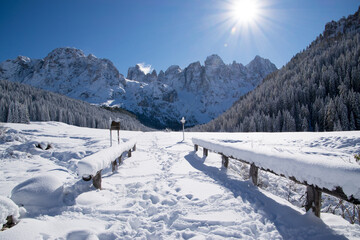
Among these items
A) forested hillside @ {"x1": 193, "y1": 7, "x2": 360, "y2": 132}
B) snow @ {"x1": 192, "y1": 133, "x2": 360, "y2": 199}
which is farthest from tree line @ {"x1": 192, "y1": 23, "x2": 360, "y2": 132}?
snow @ {"x1": 192, "y1": 133, "x2": 360, "y2": 199}

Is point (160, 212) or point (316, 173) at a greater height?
point (316, 173)

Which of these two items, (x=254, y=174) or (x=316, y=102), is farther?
(x=316, y=102)

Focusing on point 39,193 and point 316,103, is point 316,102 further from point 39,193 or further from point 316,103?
point 39,193

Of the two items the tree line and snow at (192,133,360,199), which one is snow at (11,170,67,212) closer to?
snow at (192,133,360,199)

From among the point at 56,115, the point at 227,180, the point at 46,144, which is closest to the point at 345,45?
the point at 227,180

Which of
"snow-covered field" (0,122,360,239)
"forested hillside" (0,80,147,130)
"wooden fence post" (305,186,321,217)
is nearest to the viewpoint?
"snow-covered field" (0,122,360,239)

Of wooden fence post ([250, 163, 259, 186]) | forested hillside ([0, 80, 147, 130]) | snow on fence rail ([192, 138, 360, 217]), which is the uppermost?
forested hillside ([0, 80, 147, 130])

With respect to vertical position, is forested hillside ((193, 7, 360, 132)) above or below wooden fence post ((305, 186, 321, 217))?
above

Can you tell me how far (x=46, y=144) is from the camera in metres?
16.3

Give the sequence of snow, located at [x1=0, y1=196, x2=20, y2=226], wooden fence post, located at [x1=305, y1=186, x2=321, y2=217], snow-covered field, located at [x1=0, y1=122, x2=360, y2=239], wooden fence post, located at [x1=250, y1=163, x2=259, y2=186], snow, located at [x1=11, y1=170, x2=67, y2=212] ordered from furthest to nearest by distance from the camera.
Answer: wooden fence post, located at [x1=250, y1=163, x2=259, y2=186], snow, located at [x1=11, y1=170, x2=67, y2=212], wooden fence post, located at [x1=305, y1=186, x2=321, y2=217], snow-covered field, located at [x1=0, y1=122, x2=360, y2=239], snow, located at [x1=0, y1=196, x2=20, y2=226]

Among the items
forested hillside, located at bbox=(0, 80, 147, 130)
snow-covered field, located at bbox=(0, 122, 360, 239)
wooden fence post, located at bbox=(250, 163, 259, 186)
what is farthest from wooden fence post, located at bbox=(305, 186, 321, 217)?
forested hillside, located at bbox=(0, 80, 147, 130)

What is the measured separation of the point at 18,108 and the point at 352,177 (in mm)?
73022

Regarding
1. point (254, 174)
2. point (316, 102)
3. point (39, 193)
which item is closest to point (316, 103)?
point (316, 102)

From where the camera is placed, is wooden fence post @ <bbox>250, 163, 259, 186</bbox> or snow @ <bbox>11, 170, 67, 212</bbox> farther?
wooden fence post @ <bbox>250, 163, 259, 186</bbox>
